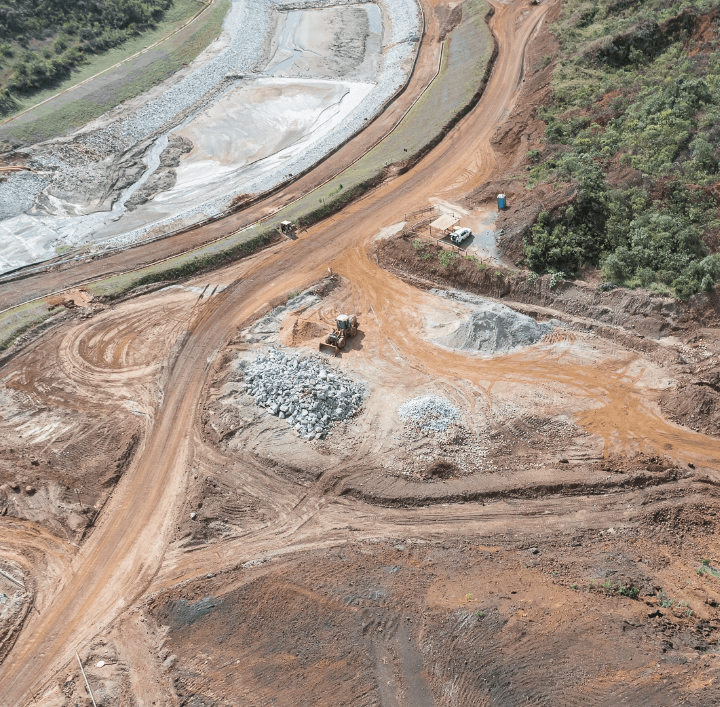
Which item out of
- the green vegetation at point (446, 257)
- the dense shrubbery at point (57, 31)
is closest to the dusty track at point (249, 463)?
the green vegetation at point (446, 257)

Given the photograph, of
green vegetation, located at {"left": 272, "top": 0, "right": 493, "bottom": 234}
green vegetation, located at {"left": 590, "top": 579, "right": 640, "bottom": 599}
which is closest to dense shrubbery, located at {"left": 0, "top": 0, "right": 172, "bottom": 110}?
green vegetation, located at {"left": 272, "top": 0, "right": 493, "bottom": 234}

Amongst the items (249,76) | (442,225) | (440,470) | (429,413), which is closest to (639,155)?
(442,225)

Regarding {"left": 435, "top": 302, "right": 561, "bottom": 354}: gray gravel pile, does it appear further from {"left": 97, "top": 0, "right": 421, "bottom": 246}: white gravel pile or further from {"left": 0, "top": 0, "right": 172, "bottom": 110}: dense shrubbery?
{"left": 0, "top": 0, "right": 172, "bottom": 110}: dense shrubbery

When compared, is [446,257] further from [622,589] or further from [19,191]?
[19,191]

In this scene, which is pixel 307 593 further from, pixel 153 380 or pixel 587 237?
pixel 587 237

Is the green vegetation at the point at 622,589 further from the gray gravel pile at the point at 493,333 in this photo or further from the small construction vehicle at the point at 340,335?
the small construction vehicle at the point at 340,335

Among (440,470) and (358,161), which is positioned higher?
(358,161)

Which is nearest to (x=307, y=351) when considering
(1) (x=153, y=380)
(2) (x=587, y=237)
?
(1) (x=153, y=380)
